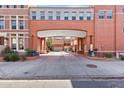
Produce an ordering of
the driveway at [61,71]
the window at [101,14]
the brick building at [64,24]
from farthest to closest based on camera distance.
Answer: the window at [101,14]
the brick building at [64,24]
the driveway at [61,71]

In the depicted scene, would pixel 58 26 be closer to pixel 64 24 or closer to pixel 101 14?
pixel 64 24

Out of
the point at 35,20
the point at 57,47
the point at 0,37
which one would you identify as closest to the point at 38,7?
the point at 35,20

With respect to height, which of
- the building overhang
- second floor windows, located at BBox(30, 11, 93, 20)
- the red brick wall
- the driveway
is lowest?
the driveway

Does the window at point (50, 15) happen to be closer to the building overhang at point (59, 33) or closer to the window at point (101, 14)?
the building overhang at point (59, 33)

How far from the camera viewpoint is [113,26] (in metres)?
35.0

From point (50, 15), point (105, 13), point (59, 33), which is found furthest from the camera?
point (59, 33)

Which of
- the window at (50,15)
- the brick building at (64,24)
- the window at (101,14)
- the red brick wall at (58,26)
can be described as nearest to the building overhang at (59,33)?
the brick building at (64,24)

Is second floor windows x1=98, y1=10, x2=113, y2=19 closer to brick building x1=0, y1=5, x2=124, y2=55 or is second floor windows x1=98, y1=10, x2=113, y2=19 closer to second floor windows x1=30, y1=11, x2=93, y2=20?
brick building x1=0, y1=5, x2=124, y2=55

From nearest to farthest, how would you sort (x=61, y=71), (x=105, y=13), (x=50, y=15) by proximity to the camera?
(x=61, y=71) < (x=105, y=13) < (x=50, y=15)

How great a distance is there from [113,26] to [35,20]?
13108mm

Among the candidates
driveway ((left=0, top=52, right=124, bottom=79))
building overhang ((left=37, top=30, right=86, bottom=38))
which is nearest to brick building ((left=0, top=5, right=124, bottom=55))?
building overhang ((left=37, top=30, right=86, bottom=38))

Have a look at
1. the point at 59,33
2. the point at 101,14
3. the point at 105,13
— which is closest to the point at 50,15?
the point at 59,33
